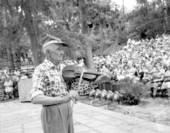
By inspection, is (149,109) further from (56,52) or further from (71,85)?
(56,52)

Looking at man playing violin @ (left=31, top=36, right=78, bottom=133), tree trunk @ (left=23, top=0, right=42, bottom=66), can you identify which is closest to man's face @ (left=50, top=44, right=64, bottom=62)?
man playing violin @ (left=31, top=36, right=78, bottom=133)

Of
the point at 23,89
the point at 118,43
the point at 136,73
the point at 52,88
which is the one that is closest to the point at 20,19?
the point at 23,89

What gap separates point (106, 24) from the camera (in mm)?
13594

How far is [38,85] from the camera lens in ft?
6.80

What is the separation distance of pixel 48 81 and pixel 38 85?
98 mm

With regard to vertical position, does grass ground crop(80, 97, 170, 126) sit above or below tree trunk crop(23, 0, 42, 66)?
below

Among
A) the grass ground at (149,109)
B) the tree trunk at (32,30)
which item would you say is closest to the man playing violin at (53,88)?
the grass ground at (149,109)

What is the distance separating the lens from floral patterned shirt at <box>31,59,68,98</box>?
2.09 m

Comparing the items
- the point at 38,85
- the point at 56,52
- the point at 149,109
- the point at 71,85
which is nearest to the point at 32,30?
the point at 149,109

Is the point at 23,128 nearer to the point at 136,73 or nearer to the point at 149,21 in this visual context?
the point at 136,73

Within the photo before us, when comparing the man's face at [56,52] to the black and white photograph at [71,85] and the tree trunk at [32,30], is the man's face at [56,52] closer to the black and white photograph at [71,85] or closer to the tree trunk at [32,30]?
the black and white photograph at [71,85]

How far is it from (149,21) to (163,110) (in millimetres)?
30844

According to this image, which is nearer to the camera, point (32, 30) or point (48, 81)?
point (48, 81)

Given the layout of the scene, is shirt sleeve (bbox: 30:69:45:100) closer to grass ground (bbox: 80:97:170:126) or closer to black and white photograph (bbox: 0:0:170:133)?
black and white photograph (bbox: 0:0:170:133)
